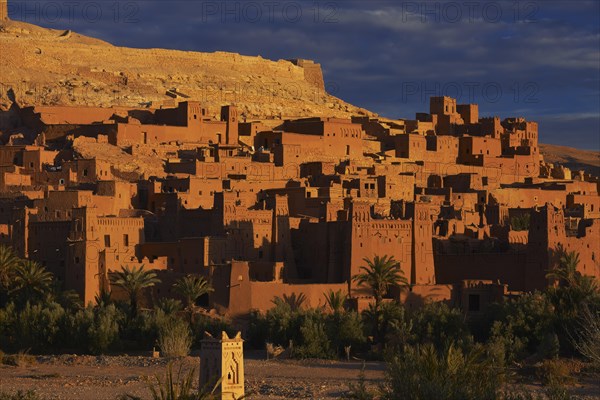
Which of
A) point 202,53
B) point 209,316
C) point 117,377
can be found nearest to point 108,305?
point 209,316

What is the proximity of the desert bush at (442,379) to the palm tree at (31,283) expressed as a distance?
19327mm

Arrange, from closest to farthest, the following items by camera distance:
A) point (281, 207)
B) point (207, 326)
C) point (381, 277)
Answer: point (207, 326), point (381, 277), point (281, 207)

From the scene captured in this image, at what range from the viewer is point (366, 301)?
4556 centimetres

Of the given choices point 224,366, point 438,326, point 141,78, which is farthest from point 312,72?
point 224,366

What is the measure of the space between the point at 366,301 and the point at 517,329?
15.6ft

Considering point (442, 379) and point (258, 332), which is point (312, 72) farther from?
point (442, 379)

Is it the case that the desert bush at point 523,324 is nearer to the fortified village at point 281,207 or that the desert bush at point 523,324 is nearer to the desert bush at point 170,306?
the fortified village at point 281,207

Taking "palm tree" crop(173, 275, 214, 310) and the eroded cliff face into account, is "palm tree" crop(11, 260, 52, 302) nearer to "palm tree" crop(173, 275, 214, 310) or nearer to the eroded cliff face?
"palm tree" crop(173, 275, 214, 310)

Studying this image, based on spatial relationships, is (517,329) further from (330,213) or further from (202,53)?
(202,53)

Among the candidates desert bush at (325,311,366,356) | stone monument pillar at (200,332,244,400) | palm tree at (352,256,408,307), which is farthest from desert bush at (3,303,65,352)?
stone monument pillar at (200,332,244,400)

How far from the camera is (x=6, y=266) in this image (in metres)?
46.0

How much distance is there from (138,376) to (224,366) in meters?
11.4

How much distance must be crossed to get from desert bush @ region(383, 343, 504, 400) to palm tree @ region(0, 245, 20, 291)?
20.1m

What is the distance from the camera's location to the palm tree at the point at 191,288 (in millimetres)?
44625
